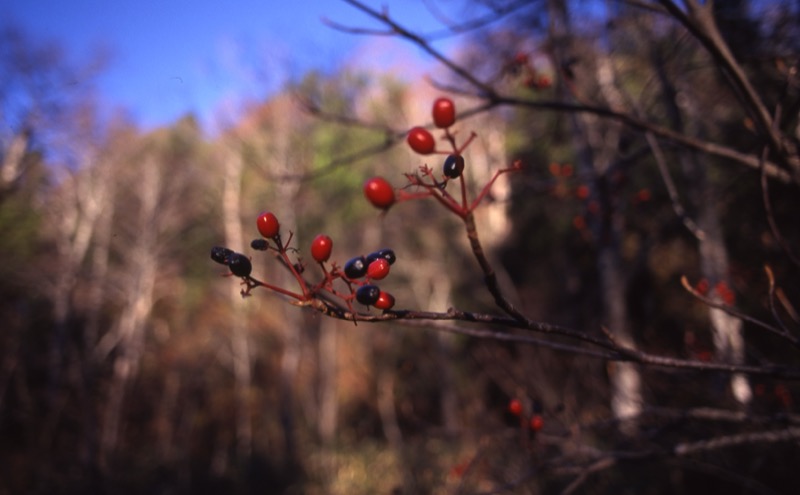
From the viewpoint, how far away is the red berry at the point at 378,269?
90 centimetres

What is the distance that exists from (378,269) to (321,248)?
0.40ft

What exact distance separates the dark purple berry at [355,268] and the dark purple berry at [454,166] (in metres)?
0.25

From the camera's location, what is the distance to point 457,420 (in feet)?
37.7

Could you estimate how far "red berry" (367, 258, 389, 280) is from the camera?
0.90 m

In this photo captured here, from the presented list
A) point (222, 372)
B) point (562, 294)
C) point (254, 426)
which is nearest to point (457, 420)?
point (562, 294)

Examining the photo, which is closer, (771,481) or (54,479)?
(771,481)

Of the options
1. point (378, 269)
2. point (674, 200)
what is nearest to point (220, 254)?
point (378, 269)

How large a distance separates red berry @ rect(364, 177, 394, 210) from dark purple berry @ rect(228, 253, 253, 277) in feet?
0.84

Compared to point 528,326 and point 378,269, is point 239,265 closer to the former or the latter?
point 378,269

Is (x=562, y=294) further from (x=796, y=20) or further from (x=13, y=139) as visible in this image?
(x=13, y=139)

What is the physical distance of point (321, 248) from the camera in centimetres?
93

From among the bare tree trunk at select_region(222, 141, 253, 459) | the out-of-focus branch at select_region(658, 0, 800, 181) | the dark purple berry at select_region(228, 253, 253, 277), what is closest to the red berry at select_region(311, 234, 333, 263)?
the dark purple berry at select_region(228, 253, 253, 277)

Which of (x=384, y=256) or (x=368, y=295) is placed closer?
Answer: (x=368, y=295)

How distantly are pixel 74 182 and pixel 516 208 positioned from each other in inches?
409
